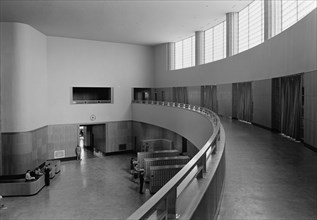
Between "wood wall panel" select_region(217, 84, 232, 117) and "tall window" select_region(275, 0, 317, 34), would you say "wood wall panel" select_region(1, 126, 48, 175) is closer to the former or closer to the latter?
"wood wall panel" select_region(217, 84, 232, 117)

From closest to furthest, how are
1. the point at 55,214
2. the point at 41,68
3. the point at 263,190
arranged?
the point at 263,190 → the point at 55,214 → the point at 41,68

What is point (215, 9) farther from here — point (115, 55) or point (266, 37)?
point (115, 55)

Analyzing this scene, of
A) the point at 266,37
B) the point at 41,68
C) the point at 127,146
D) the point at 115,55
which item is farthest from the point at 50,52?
the point at 266,37

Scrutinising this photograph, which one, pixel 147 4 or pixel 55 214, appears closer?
pixel 55 214

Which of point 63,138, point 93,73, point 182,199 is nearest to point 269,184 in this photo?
point 182,199

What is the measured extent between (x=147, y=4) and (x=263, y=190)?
47.5 ft

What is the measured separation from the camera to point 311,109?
31.2 feet

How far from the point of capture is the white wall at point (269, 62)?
9.08 m

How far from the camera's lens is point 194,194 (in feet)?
10.4

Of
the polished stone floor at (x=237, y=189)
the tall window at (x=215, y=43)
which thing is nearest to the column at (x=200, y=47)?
the tall window at (x=215, y=43)

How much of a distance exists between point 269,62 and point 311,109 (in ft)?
14.2

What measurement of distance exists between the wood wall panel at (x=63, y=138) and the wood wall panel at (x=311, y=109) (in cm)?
2149

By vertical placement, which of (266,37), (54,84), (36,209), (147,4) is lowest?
(36,209)

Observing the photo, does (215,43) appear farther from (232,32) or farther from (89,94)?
(89,94)
